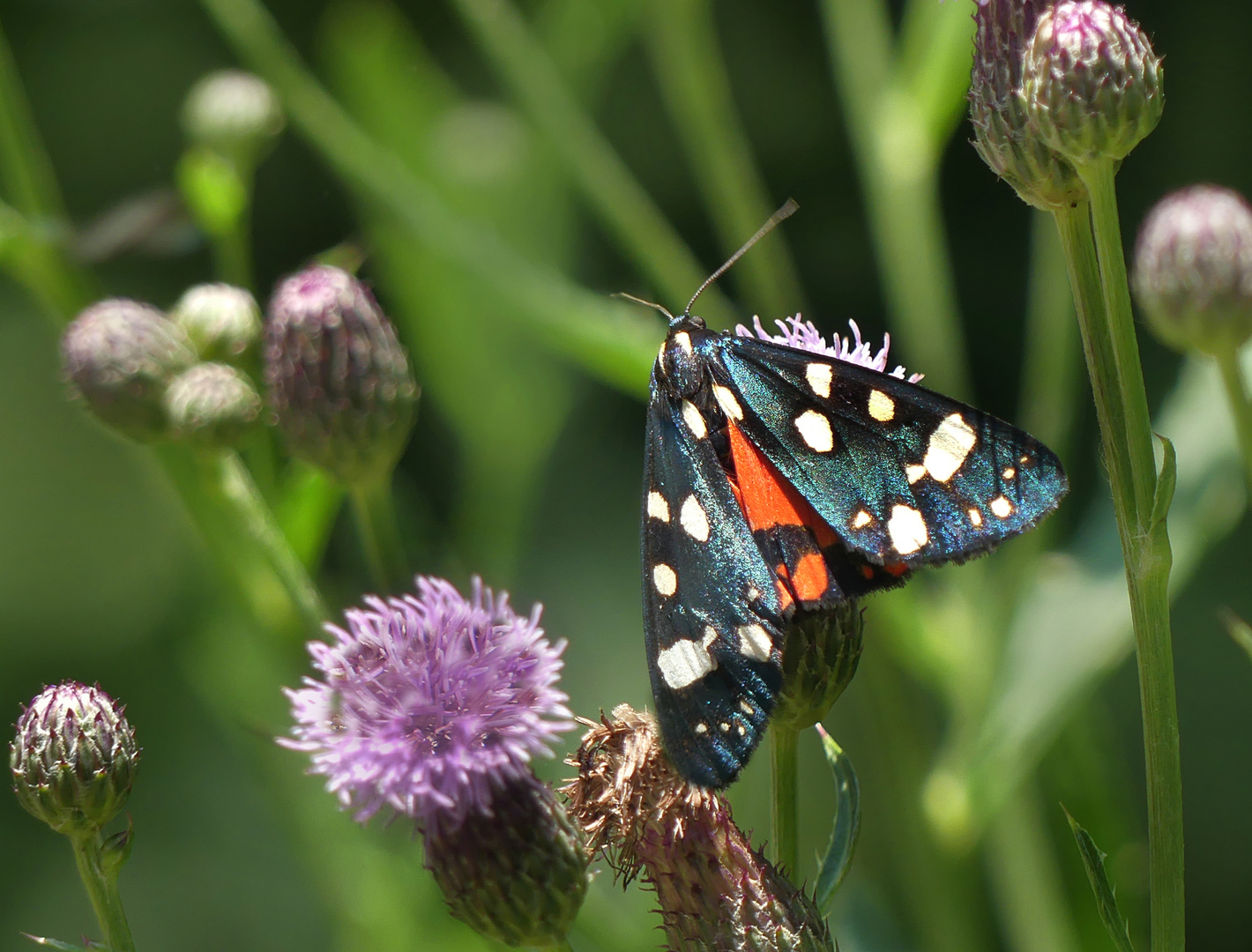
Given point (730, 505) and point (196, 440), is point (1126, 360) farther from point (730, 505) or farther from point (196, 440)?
point (196, 440)

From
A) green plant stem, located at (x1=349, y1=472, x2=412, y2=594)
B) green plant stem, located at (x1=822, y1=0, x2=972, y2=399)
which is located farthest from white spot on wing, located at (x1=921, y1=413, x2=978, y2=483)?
green plant stem, located at (x1=822, y1=0, x2=972, y2=399)

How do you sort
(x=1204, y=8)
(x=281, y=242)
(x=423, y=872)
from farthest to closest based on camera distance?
(x=281, y=242) < (x=1204, y=8) < (x=423, y=872)

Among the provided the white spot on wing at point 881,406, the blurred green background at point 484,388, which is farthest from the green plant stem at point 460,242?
the white spot on wing at point 881,406

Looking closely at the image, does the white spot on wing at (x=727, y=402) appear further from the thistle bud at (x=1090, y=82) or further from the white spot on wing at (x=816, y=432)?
the thistle bud at (x=1090, y=82)

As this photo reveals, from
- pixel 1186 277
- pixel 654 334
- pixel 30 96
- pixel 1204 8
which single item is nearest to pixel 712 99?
pixel 654 334

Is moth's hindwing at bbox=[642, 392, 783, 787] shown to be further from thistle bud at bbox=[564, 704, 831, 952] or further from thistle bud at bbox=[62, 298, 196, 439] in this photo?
thistle bud at bbox=[62, 298, 196, 439]

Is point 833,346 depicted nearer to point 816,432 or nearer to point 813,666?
point 816,432
